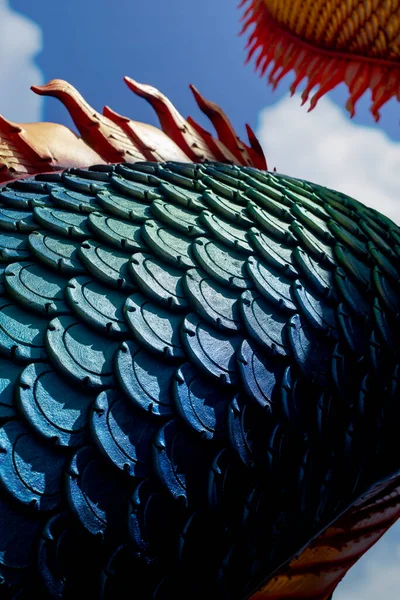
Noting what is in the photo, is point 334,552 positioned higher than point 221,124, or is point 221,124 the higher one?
point 221,124

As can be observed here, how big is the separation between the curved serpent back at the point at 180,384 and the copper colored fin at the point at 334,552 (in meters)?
0.11

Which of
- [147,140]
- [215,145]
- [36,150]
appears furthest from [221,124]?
[36,150]

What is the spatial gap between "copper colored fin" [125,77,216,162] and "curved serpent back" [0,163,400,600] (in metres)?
0.28

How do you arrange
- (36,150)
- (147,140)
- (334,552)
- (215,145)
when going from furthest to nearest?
(215,145) < (147,140) < (36,150) < (334,552)

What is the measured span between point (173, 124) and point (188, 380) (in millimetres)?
706

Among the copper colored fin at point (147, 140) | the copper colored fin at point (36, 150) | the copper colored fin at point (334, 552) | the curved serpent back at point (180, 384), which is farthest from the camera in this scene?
the copper colored fin at point (147, 140)

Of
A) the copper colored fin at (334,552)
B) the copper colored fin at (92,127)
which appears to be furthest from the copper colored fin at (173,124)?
the copper colored fin at (334,552)

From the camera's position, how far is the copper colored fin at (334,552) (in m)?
1.04

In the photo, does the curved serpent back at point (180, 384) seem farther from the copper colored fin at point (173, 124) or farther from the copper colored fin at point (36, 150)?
the copper colored fin at point (173, 124)

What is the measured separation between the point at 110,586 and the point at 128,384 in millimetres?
219

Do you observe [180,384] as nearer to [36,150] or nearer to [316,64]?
[36,150]

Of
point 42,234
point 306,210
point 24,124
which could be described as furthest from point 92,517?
point 24,124

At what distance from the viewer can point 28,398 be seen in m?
0.76

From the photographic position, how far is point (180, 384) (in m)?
0.82
